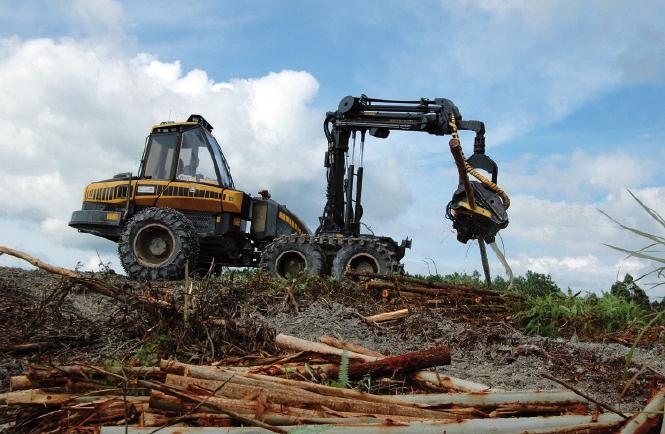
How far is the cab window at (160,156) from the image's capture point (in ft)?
42.5

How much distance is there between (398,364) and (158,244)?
9.39 meters

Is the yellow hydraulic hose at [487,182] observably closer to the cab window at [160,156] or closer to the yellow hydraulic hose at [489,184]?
the yellow hydraulic hose at [489,184]

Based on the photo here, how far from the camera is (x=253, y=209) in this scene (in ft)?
45.5

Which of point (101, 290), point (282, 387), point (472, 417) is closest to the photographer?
point (472, 417)

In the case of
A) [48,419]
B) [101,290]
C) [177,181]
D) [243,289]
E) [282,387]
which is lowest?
[48,419]

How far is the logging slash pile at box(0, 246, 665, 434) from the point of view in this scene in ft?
9.70

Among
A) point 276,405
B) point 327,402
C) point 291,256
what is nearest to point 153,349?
point 276,405

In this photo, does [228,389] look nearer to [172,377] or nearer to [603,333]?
[172,377]

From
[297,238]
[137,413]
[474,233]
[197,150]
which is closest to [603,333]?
[474,233]

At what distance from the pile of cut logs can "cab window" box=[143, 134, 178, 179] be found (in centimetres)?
966

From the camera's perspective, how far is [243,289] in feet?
29.6

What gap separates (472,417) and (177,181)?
1066cm

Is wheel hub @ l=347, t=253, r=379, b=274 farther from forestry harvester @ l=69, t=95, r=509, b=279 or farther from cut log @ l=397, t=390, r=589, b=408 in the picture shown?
cut log @ l=397, t=390, r=589, b=408

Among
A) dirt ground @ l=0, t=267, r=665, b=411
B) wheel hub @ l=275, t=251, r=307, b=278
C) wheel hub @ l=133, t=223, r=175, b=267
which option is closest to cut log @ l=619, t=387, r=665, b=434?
dirt ground @ l=0, t=267, r=665, b=411
